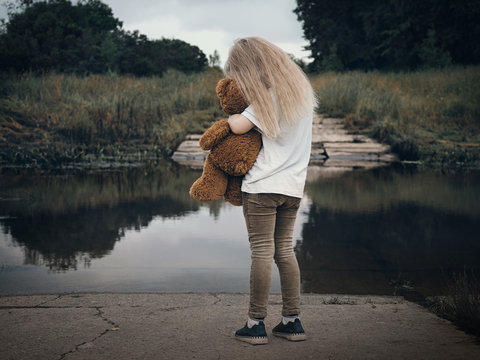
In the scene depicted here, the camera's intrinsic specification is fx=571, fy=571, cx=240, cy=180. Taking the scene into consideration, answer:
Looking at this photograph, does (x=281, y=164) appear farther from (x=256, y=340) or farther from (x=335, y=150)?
(x=335, y=150)

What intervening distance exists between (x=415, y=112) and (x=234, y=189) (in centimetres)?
1500

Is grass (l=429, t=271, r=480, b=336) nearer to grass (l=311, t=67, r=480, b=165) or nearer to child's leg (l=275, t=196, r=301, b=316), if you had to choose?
child's leg (l=275, t=196, r=301, b=316)

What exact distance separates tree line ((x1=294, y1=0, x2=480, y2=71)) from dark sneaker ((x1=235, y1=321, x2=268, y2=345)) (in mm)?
31558

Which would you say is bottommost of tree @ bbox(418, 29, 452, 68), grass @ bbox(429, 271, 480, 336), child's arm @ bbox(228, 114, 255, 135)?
grass @ bbox(429, 271, 480, 336)

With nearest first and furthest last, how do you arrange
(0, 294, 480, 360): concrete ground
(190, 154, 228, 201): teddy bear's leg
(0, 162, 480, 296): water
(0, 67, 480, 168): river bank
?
(0, 294, 480, 360): concrete ground < (190, 154, 228, 201): teddy bear's leg < (0, 162, 480, 296): water < (0, 67, 480, 168): river bank

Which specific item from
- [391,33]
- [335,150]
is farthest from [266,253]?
[391,33]

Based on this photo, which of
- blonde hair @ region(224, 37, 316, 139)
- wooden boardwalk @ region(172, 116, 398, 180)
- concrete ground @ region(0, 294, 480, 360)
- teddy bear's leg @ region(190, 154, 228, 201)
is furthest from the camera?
wooden boardwalk @ region(172, 116, 398, 180)

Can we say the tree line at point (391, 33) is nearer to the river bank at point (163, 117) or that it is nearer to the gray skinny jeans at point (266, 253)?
the river bank at point (163, 117)

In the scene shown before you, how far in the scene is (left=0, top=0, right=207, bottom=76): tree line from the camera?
99.2ft

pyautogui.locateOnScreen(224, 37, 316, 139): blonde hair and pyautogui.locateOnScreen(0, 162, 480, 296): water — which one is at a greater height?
pyautogui.locateOnScreen(224, 37, 316, 139): blonde hair

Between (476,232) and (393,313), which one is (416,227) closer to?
(476,232)

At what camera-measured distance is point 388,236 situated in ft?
19.9

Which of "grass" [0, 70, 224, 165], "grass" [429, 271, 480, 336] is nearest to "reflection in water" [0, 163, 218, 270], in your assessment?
"grass" [429, 271, 480, 336]

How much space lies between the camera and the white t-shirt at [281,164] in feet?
10.2
